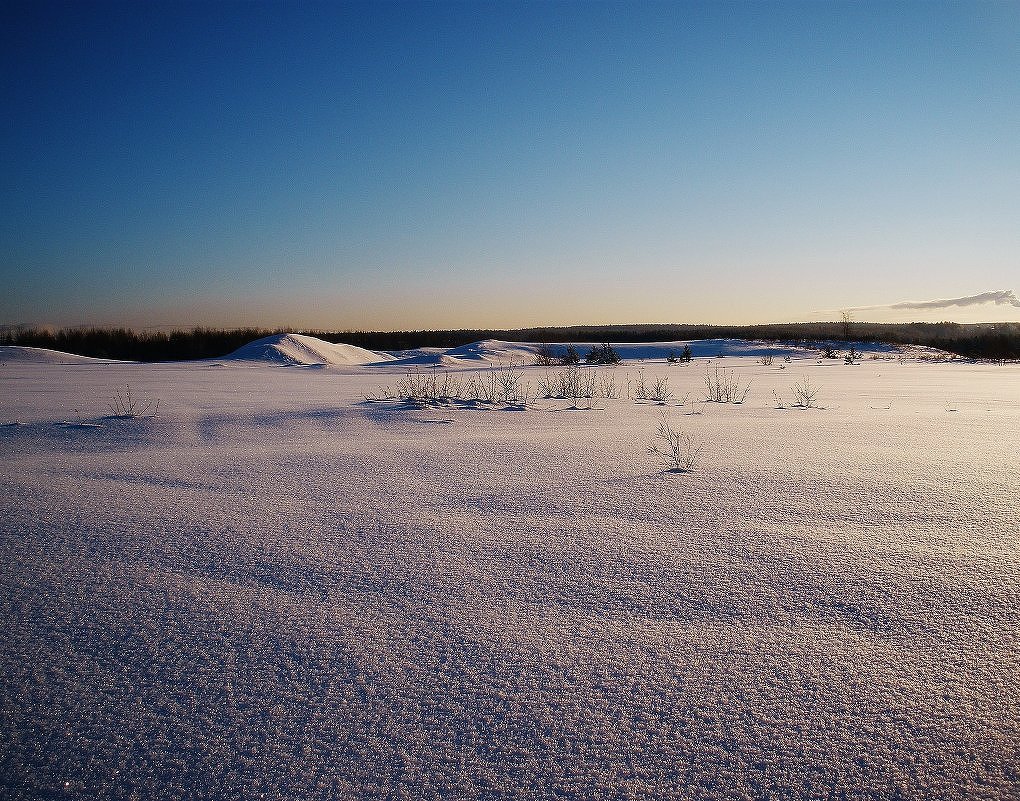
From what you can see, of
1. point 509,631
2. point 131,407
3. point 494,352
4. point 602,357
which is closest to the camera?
point 509,631

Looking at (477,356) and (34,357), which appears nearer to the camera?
(34,357)

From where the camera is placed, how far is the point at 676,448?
3242 millimetres

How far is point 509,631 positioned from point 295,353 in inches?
693

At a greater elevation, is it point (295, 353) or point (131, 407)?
point (295, 353)

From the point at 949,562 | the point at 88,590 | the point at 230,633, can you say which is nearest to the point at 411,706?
the point at 230,633

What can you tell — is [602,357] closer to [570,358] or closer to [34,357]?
[570,358]

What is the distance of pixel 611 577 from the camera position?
5.39ft

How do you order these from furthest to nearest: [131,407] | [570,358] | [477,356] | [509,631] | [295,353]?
[477,356] < [295,353] < [570,358] < [131,407] < [509,631]

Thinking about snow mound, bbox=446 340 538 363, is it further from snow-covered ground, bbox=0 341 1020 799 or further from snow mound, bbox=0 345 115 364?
snow-covered ground, bbox=0 341 1020 799

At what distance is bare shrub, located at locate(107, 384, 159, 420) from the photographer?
14.9ft

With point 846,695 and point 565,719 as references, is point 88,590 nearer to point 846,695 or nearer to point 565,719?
point 565,719

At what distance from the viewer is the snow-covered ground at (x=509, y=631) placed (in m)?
0.97

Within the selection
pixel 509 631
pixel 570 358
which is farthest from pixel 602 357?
pixel 509 631

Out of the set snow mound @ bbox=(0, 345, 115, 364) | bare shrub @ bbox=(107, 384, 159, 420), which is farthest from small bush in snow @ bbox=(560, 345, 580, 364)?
snow mound @ bbox=(0, 345, 115, 364)
